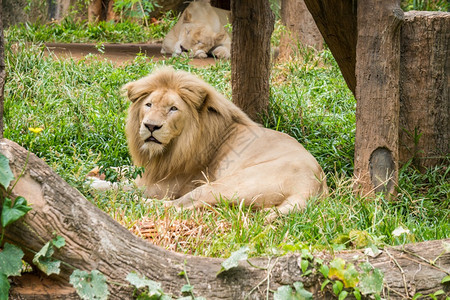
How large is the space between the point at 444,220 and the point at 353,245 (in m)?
1.45

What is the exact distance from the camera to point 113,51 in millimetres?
11914

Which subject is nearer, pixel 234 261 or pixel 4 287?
pixel 4 287

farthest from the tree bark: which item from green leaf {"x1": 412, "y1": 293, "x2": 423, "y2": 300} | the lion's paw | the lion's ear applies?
the lion's ear

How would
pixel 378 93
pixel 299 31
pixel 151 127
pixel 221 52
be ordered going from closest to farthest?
1. pixel 378 93
2. pixel 151 127
3. pixel 299 31
4. pixel 221 52

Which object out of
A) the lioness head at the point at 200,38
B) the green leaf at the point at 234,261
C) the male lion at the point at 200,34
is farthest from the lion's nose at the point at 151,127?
the lioness head at the point at 200,38

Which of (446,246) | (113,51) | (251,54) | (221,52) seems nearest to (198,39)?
(221,52)

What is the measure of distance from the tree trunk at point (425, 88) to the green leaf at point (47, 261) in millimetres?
3850

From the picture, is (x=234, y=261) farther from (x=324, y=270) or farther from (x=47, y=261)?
(x=47, y=261)

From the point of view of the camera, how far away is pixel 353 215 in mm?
4555

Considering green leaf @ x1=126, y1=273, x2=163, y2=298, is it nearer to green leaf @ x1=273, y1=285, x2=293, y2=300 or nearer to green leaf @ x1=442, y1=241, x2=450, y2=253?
green leaf @ x1=273, y1=285, x2=293, y2=300

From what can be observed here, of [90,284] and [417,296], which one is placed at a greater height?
[90,284]

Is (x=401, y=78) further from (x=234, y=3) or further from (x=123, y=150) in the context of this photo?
(x=123, y=150)

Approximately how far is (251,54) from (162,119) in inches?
67.9

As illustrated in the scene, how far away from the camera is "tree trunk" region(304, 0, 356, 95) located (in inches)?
221
